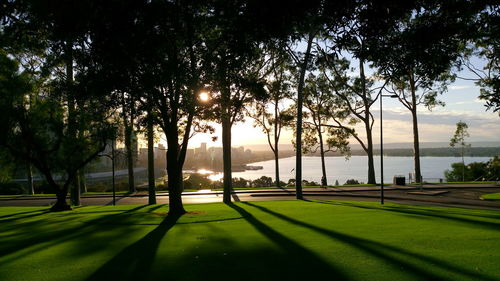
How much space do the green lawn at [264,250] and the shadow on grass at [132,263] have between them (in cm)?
2

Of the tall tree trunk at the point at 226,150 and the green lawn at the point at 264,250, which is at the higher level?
the tall tree trunk at the point at 226,150

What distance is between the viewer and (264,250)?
10289 mm

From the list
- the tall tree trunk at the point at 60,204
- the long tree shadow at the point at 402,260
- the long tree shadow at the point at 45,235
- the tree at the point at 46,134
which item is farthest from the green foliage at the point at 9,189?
the long tree shadow at the point at 402,260

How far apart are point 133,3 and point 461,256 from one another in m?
10.0

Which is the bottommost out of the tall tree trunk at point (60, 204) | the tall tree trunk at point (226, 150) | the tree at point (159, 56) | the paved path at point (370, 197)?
the paved path at point (370, 197)

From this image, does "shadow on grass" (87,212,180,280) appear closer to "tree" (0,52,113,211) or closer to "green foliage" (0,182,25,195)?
"tree" (0,52,113,211)

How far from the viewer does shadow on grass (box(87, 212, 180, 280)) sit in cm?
817

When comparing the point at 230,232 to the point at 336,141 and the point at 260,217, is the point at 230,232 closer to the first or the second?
the point at 260,217

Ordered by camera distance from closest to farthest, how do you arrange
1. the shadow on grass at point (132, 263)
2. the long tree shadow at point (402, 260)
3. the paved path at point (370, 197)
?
the long tree shadow at point (402, 260) → the shadow on grass at point (132, 263) → the paved path at point (370, 197)

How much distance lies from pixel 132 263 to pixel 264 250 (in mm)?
3365

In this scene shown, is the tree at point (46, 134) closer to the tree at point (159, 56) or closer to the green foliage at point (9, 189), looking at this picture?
the tree at point (159, 56)

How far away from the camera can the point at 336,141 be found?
1903 inches

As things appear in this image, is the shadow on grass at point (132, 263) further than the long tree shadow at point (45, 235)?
No

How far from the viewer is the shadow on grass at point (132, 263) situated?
26.8ft
